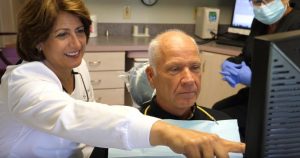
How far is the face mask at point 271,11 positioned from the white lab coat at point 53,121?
1.37 metres

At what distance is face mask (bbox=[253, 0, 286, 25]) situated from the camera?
6.22 feet

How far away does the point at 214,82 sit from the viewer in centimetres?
297

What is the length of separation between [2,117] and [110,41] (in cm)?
189

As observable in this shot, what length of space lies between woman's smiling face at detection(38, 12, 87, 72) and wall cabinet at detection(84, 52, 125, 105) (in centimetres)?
140

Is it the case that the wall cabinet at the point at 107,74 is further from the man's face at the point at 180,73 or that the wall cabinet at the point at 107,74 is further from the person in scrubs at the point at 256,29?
the man's face at the point at 180,73

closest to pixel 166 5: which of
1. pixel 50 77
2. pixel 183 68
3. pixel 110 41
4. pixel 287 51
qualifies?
pixel 110 41

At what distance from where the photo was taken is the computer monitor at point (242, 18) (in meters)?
3.00

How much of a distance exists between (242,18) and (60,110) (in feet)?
8.76

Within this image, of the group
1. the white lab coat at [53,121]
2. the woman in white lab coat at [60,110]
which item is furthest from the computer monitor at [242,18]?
the white lab coat at [53,121]

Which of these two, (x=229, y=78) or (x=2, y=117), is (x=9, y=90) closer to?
(x=2, y=117)

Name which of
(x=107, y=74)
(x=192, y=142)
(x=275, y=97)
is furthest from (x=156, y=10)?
(x=275, y=97)

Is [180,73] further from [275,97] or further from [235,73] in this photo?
[275,97]

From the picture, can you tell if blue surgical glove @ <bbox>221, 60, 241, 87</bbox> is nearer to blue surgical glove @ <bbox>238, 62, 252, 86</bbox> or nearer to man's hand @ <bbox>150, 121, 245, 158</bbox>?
blue surgical glove @ <bbox>238, 62, 252, 86</bbox>

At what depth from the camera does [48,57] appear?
124 centimetres
